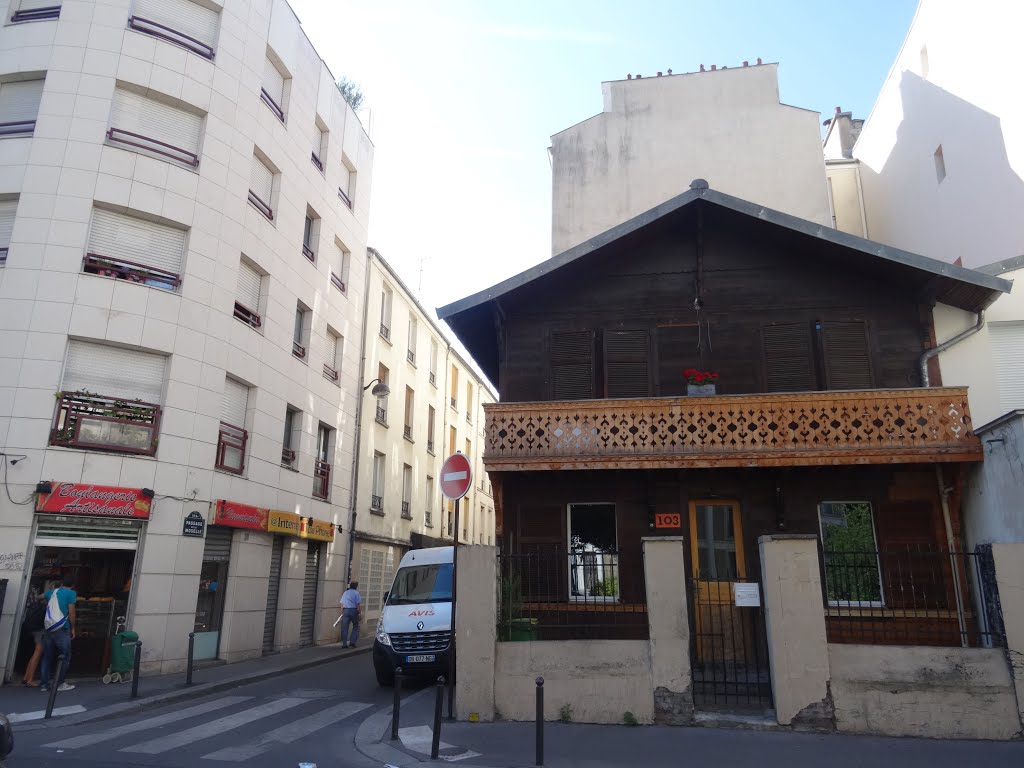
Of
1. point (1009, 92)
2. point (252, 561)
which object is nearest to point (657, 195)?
point (1009, 92)

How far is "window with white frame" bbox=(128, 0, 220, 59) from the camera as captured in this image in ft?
51.7

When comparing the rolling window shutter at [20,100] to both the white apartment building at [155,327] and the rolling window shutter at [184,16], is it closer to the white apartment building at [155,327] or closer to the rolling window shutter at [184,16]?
the white apartment building at [155,327]

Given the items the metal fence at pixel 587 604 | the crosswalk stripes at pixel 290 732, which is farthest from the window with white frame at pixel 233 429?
the metal fence at pixel 587 604

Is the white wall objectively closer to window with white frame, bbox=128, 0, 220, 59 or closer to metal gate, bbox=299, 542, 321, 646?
window with white frame, bbox=128, 0, 220, 59

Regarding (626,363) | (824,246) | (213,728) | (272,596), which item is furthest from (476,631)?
(272,596)

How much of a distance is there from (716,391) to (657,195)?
9.66m

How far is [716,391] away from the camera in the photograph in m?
14.5

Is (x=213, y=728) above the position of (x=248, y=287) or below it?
below

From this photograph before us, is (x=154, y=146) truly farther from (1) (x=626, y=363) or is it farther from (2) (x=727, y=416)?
(2) (x=727, y=416)

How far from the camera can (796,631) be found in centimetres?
872

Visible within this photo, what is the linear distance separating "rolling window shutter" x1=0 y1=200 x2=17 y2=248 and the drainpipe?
17.0 metres

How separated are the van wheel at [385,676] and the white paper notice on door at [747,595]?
5912 millimetres

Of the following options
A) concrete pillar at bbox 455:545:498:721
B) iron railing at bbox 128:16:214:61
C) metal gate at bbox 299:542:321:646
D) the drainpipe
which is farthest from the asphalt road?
iron railing at bbox 128:16:214:61

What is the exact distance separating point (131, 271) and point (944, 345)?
15418 mm
